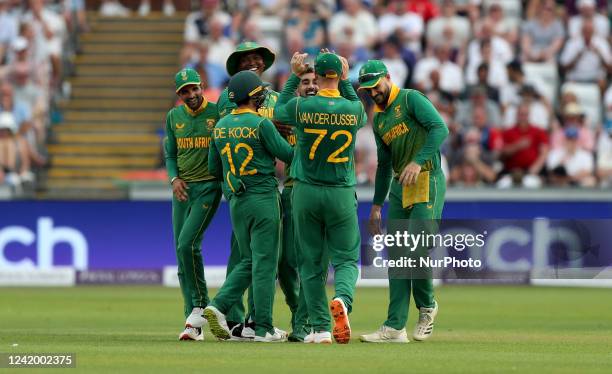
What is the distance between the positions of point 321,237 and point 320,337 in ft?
2.83

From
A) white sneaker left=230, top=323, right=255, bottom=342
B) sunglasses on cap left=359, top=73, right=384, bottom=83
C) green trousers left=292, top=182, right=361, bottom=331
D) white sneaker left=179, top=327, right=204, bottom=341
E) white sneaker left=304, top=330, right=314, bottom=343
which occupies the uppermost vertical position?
sunglasses on cap left=359, top=73, right=384, bottom=83

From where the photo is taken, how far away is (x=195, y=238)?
45.9ft

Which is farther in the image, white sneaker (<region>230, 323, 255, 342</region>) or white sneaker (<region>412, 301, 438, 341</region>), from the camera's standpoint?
white sneaker (<region>230, 323, 255, 342</region>)

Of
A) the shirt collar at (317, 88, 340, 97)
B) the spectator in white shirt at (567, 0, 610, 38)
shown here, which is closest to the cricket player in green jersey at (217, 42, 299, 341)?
the shirt collar at (317, 88, 340, 97)

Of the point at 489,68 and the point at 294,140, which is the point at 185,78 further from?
the point at 489,68

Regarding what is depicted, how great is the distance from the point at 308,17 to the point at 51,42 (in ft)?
15.6

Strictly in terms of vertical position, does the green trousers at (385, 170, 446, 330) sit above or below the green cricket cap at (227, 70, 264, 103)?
below

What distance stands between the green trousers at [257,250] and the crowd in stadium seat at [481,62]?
10596mm

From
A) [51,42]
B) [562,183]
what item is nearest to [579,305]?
[562,183]

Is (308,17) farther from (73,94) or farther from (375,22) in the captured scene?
(73,94)

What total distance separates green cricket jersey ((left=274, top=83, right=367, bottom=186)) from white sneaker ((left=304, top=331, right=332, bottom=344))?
1273 mm

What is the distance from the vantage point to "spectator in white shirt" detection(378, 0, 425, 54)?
26453mm

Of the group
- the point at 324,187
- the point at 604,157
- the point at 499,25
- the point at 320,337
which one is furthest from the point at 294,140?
the point at 499,25

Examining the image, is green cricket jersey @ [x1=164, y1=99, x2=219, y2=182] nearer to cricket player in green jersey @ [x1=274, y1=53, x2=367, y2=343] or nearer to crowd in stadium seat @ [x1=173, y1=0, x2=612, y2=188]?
cricket player in green jersey @ [x1=274, y1=53, x2=367, y2=343]
